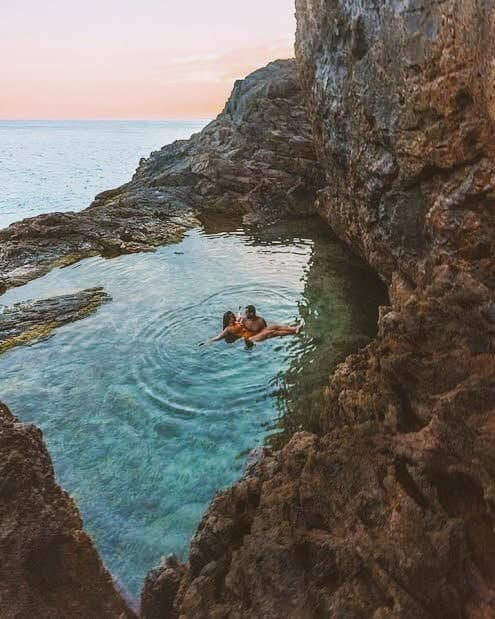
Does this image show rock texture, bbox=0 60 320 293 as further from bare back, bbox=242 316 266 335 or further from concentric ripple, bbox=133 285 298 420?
bare back, bbox=242 316 266 335

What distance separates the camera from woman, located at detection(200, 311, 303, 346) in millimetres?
14469

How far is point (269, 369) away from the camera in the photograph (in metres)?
13.2

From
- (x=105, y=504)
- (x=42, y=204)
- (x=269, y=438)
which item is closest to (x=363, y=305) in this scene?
(x=269, y=438)

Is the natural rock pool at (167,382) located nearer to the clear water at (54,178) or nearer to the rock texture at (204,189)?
the rock texture at (204,189)

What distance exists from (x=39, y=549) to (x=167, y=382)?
790cm

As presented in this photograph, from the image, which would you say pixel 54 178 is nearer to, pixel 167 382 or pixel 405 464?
pixel 167 382

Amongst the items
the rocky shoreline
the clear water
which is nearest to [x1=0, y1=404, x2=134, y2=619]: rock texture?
the rocky shoreline

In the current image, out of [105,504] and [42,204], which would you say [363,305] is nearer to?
[105,504]

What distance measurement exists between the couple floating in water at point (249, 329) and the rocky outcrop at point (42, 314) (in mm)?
5797

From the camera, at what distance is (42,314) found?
1731 cm

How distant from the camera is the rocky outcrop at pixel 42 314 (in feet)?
52.0

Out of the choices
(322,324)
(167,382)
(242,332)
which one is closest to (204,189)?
(322,324)

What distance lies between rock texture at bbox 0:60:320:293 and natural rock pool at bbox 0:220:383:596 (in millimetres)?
3773

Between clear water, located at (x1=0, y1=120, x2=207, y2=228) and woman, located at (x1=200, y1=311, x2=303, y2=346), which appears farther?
clear water, located at (x1=0, y1=120, x2=207, y2=228)
